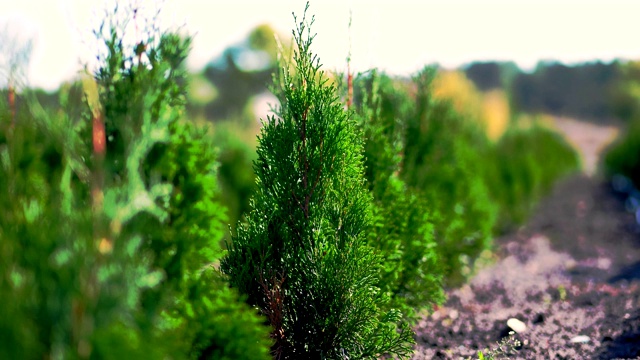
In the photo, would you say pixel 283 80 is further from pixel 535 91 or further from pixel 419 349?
pixel 535 91

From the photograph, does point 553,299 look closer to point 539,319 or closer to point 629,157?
point 539,319

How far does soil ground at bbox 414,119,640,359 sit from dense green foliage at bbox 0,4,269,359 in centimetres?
256

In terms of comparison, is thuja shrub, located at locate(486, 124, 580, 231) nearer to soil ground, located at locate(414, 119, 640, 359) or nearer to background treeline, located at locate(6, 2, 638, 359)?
soil ground, located at locate(414, 119, 640, 359)

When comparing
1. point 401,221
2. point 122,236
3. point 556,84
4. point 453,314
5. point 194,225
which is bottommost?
point 453,314

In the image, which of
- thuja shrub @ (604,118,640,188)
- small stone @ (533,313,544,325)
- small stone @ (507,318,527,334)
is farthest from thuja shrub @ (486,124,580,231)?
small stone @ (507,318,527,334)

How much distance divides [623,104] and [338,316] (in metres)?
65.5

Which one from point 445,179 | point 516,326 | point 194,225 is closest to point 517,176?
point 445,179

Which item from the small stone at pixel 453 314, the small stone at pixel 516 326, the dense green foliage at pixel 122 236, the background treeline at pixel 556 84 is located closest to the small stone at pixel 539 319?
the small stone at pixel 516 326

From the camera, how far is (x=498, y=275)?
434 inches

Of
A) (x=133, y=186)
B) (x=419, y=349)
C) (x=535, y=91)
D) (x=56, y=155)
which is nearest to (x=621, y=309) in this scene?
(x=419, y=349)

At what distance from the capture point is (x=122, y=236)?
2.92m

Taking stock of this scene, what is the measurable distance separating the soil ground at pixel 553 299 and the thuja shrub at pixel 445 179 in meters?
0.69

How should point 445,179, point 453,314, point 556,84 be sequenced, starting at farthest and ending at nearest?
point 556,84 → point 445,179 → point 453,314

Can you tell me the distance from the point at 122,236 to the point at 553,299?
23.7 feet
